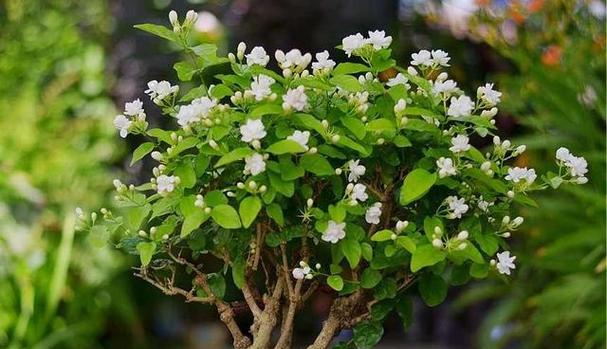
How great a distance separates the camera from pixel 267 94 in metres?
1.12

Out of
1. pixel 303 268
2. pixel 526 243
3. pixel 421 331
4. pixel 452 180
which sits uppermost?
pixel 452 180

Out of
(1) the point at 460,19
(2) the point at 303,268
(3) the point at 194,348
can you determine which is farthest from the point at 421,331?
(2) the point at 303,268

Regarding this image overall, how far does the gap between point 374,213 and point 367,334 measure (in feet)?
0.63

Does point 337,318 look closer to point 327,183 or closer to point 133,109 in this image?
point 327,183

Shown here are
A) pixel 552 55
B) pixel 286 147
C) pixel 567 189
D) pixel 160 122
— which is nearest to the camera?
pixel 286 147

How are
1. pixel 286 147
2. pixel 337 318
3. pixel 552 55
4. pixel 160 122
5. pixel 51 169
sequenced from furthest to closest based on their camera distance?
pixel 160 122, pixel 51 169, pixel 552 55, pixel 337 318, pixel 286 147

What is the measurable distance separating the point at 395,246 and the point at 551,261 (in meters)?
1.87

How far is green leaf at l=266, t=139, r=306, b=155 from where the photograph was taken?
1064mm

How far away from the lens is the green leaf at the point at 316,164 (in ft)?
3.68

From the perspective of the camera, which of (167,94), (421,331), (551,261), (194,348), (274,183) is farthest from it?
(421,331)

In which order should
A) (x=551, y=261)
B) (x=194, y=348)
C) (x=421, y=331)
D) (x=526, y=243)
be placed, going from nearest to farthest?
1. (x=551, y=261)
2. (x=526, y=243)
3. (x=194, y=348)
4. (x=421, y=331)

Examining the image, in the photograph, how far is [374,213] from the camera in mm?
1169

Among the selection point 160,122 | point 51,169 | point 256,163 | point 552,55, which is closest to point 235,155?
point 256,163

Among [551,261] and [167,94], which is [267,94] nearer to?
[167,94]
